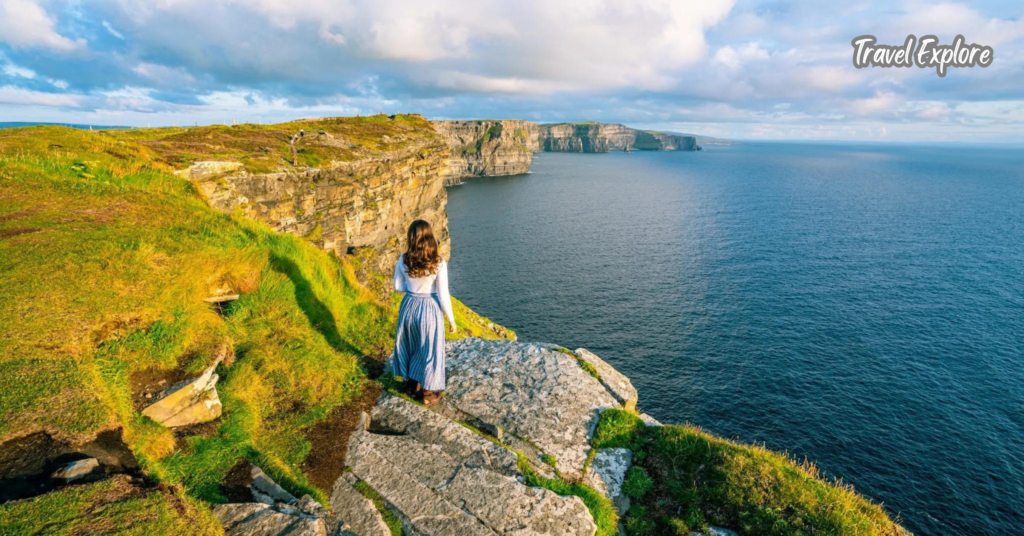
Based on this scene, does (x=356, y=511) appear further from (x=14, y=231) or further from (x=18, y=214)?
(x=18, y=214)

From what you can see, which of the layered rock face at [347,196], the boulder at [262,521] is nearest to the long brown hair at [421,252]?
the boulder at [262,521]

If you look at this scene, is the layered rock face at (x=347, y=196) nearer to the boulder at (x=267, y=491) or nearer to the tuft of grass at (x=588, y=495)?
the boulder at (x=267, y=491)

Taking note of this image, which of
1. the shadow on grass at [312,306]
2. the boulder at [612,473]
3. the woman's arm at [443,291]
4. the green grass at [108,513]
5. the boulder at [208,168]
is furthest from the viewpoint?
the boulder at [208,168]

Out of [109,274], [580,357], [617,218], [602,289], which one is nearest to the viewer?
[109,274]

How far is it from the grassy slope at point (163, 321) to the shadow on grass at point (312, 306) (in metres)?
0.04

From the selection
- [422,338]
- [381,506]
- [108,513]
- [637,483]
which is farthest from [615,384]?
[108,513]

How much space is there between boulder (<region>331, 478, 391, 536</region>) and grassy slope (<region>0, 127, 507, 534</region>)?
35 cm

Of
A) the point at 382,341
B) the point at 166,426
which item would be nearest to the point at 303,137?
the point at 382,341

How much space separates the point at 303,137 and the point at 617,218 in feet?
242

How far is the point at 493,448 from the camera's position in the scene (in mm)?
8016

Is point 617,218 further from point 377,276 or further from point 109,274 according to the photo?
point 109,274

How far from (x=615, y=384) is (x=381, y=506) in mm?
6631

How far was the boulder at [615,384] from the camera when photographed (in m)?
10.8

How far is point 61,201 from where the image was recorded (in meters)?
11.7
